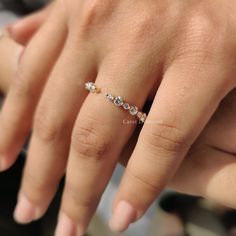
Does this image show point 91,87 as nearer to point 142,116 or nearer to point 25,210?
point 142,116

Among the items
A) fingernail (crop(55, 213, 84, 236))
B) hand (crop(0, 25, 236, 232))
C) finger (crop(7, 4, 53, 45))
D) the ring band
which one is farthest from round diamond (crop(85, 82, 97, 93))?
finger (crop(7, 4, 53, 45))

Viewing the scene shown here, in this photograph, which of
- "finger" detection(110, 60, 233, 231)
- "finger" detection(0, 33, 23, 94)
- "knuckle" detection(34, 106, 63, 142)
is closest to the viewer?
"finger" detection(110, 60, 233, 231)

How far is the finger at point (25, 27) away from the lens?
860 mm

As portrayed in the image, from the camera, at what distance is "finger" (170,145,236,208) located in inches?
23.7

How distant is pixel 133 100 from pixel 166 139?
80 mm

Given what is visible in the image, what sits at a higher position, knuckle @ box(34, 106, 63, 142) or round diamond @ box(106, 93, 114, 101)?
round diamond @ box(106, 93, 114, 101)

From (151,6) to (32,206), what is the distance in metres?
0.43

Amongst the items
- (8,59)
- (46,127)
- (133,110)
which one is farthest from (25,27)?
(133,110)

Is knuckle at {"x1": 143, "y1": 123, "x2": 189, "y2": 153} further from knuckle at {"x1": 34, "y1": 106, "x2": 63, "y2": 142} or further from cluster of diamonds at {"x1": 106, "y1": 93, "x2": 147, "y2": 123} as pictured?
knuckle at {"x1": 34, "y1": 106, "x2": 63, "y2": 142}

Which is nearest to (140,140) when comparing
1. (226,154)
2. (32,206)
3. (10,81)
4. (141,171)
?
(141,171)

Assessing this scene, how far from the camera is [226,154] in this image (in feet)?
2.06

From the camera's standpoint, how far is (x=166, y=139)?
562 millimetres

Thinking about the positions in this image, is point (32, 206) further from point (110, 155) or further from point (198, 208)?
point (198, 208)

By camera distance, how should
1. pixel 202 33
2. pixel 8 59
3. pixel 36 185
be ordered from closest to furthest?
pixel 202 33 < pixel 36 185 < pixel 8 59
